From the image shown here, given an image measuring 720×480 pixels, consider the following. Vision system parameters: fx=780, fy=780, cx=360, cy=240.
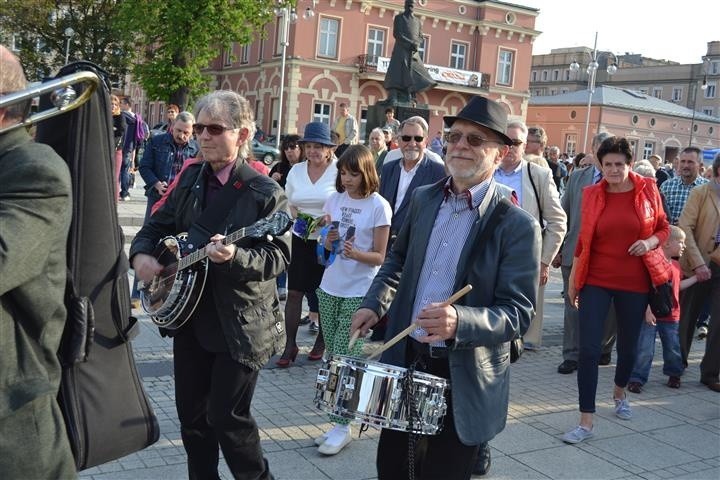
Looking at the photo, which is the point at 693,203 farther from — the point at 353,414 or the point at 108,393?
the point at 108,393

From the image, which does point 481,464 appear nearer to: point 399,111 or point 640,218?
point 640,218

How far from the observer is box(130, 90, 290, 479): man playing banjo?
3.54 m

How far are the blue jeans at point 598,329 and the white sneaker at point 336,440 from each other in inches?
67.7

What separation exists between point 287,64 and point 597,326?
39153mm

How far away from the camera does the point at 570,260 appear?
26.2 feet

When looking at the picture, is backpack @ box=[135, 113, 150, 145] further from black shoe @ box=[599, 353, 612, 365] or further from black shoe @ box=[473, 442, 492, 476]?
black shoe @ box=[473, 442, 492, 476]

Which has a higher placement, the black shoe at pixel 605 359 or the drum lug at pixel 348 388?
the drum lug at pixel 348 388

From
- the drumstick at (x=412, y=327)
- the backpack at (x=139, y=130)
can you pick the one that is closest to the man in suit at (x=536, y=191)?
the drumstick at (x=412, y=327)

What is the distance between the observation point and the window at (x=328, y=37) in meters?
43.6

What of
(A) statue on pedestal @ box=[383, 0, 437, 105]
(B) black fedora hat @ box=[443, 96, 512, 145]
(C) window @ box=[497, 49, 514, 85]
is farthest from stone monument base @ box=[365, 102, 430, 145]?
(C) window @ box=[497, 49, 514, 85]

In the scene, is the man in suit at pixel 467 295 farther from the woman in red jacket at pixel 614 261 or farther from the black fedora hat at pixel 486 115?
the woman in red jacket at pixel 614 261

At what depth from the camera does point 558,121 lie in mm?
63469

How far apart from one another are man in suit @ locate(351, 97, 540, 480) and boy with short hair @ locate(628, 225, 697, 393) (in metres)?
3.84

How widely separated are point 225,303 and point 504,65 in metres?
48.7
